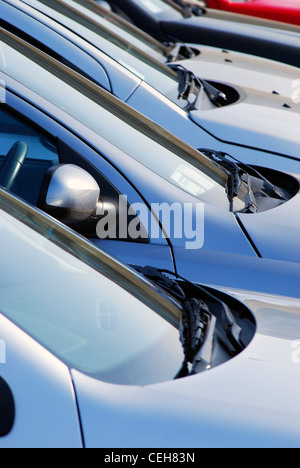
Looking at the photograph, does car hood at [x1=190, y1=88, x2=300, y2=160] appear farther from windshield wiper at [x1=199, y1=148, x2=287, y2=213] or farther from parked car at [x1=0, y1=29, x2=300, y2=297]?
parked car at [x1=0, y1=29, x2=300, y2=297]

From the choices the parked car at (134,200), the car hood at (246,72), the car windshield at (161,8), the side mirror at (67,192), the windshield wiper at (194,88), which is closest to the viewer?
the side mirror at (67,192)

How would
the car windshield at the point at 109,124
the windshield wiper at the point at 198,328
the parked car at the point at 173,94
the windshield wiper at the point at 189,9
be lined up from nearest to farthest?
the windshield wiper at the point at 198,328 < the car windshield at the point at 109,124 < the parked car at the point at 173,94 < the windshield wiper at the point at 189,9

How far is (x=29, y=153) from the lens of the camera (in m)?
2.64

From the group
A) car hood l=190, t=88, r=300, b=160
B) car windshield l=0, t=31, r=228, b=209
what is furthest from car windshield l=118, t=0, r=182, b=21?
car windshield l=0, t=31, r=228, b=209

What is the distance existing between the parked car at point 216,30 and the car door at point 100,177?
13.7ft

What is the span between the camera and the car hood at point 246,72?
15.4 feet

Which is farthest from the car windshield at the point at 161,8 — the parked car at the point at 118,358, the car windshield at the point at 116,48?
the parked car at the point at 118,358

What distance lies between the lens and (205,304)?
2049 mm

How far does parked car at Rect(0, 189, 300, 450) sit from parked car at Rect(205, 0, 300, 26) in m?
6.39

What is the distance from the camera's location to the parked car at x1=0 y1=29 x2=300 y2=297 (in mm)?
2490

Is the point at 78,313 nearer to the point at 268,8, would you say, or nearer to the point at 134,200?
the point at 134,200

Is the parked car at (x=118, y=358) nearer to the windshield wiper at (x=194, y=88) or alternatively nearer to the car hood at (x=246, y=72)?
the windshield wiper at (x=194, y=88)

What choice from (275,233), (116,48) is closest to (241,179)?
(275,233)
